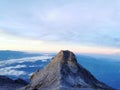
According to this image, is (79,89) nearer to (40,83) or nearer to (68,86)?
(68,86)

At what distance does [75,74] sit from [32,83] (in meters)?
13.5

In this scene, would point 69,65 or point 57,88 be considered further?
point 69,65

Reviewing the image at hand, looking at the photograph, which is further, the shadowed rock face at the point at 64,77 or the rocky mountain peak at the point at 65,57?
the rocky mountain peak at the point at 65,57

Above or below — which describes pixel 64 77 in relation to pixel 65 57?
Result: below

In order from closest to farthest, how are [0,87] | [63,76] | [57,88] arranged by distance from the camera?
[57,88] → [63,76] → [0,87]

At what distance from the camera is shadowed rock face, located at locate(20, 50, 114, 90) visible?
344 feet

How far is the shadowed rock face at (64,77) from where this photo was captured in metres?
105

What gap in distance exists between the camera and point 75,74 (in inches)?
4409

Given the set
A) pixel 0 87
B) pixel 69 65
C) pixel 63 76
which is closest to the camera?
pixel 63 76

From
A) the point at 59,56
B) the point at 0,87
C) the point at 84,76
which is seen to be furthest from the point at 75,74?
the point at 0,87

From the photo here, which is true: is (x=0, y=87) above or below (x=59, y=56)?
below

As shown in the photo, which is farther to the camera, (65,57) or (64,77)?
(65,57)

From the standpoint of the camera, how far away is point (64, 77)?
107 metres

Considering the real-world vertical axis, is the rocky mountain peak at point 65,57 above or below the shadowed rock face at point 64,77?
above
